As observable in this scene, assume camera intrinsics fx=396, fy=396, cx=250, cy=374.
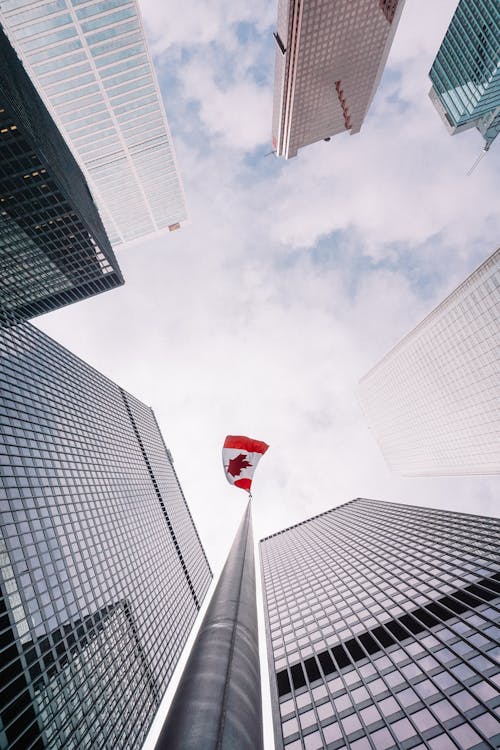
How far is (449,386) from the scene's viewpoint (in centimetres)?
10669

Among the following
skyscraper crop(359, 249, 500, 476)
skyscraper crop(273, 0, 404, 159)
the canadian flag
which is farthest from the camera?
skyscraper crop(359, 249, 500, 476)

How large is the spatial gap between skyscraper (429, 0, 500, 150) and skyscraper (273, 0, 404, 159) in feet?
110

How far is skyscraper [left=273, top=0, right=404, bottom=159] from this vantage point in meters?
85.3

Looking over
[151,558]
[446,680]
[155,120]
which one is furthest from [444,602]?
[155,120]

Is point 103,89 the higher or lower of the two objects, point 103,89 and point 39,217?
the higher

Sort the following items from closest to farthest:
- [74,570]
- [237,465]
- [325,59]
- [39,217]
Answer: [237,465] < [74,570] < [39,217] < [325,59]

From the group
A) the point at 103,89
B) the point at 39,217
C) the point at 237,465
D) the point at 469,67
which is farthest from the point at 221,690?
the point at 469,67

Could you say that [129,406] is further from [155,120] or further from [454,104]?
[454,104]

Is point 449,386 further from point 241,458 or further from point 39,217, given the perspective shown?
point 39,217

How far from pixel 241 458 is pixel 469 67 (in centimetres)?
15718

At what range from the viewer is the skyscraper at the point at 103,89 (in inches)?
3509

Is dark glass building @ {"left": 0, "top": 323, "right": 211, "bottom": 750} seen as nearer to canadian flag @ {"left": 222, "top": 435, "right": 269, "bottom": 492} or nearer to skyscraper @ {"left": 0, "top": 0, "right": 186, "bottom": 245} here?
canadian flag @ {"left": 222, "top": 435, "right": 269, "bottom": 492}

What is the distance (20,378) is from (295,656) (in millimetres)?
60631

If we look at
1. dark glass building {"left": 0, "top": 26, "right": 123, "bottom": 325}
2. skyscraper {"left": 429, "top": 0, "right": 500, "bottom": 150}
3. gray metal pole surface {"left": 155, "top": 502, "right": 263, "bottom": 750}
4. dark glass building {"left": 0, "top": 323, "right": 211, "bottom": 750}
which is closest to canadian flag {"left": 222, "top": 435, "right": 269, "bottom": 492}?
gray metal pole surface {"left": 155, "top": 502, "right": 263, "bottom": 750}
